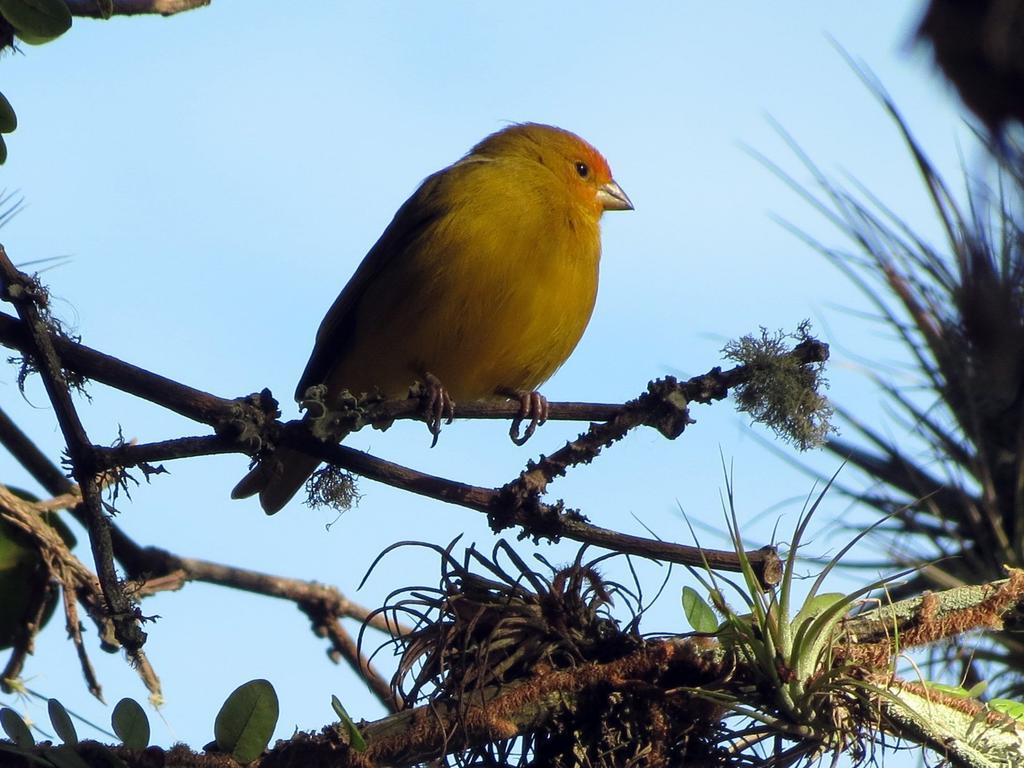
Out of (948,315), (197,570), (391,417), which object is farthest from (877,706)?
(948,315)

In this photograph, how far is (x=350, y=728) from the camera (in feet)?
6.75

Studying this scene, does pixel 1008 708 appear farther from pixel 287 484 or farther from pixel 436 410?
pixel 287 484

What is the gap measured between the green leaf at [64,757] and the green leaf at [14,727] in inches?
2.3

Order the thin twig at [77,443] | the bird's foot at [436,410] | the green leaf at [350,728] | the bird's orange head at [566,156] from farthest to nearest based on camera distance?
the bird's orange head at [566,156] < the bird's foot at [436,410] < the thin twig at [77,443] < the green leaf at [350,728]

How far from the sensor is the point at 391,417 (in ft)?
9.82

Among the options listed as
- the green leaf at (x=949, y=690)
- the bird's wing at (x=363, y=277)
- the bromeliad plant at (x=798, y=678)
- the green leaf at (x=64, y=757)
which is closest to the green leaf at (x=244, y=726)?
the green leaf at (x=64, y=757)

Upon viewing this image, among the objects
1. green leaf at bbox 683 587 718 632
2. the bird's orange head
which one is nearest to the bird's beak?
the bird's orange head

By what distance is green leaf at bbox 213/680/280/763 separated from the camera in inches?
82.3

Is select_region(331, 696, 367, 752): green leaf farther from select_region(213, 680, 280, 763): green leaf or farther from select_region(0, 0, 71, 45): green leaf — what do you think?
select_region(0, 0, 71, 45): green leaf

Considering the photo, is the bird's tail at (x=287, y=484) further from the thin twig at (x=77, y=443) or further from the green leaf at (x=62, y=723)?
the green leaf at (x=62, y=723)

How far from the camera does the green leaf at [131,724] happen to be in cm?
208

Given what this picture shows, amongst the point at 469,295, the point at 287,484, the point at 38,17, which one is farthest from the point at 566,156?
the point at 38,17

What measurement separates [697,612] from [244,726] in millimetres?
947

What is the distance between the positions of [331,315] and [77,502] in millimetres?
1726
